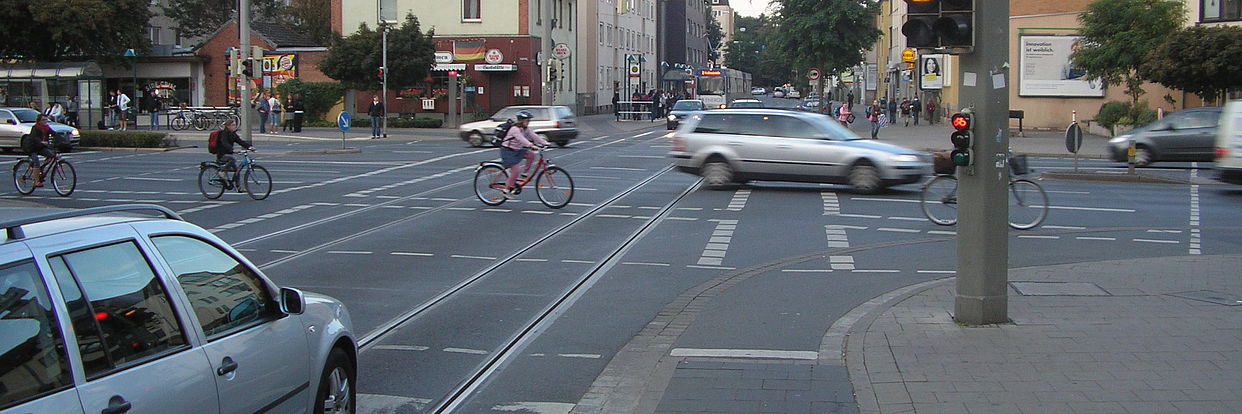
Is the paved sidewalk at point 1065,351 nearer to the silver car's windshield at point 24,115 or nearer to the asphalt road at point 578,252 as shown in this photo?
the asphalt road at point 578,252

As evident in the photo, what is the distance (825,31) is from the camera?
58.4 m

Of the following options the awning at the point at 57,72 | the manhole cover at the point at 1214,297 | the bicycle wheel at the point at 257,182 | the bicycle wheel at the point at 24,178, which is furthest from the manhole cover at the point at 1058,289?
the awning at the point at 57,72

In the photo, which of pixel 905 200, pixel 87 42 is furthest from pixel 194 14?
pixel 905 200

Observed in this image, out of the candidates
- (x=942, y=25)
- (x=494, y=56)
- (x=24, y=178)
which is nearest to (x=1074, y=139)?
(x=942, y=25)

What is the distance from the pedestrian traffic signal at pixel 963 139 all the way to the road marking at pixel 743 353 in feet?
6.00

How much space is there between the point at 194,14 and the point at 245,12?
4548 cm

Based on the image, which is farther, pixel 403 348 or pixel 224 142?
pixel 224 142

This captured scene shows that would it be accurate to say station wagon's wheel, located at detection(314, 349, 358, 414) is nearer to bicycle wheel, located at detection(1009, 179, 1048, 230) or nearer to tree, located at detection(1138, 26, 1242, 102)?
bicycle wheel, located at detection(1009, 179, 1048, 230)

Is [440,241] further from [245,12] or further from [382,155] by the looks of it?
[245,12]

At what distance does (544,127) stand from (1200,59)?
20.9 m

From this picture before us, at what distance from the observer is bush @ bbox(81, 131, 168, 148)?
34.8 metres

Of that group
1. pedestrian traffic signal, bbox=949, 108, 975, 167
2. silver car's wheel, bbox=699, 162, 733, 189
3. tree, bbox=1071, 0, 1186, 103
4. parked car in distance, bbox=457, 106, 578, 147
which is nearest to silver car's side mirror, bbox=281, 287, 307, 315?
pedestrian traffic signal, bbox=949, 108, 975, 167

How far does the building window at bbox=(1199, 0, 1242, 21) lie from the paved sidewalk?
37423 millimetres

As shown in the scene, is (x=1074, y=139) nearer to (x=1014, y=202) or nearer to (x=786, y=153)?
(x=786, y=153)
